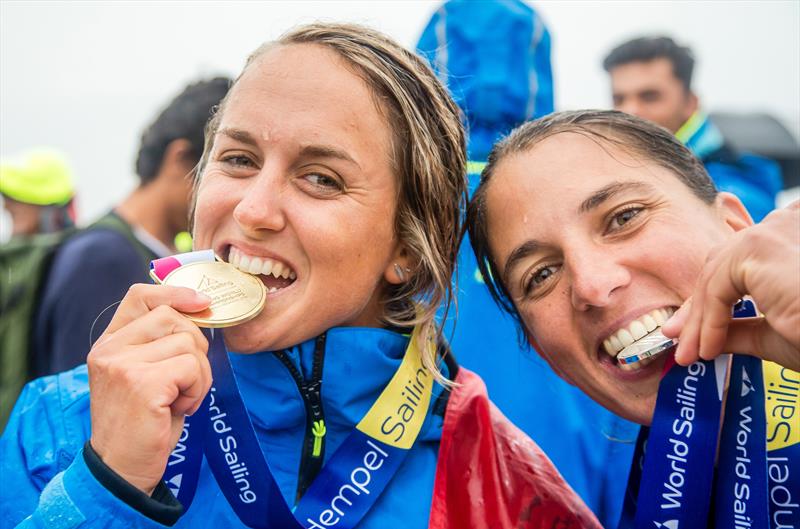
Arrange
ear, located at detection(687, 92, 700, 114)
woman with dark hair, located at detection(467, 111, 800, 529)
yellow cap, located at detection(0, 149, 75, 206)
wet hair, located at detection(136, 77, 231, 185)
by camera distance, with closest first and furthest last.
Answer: woman with dark hair, located at detection(467, 111, 800, 529) < wet hair, located at detection(136, 77, 231, 185) < ear, located at detection(687, 92, 700, 114) < yellow cap, located at detection(0, 149, 75, 206)

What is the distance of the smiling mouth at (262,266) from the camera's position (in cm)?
200

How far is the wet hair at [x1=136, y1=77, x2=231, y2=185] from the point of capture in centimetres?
465

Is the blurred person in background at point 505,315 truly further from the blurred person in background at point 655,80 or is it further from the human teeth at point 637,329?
the blurred person in background at point 655,80

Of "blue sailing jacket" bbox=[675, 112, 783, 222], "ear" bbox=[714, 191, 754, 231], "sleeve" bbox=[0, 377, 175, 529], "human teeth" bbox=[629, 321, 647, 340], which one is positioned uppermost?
"blue sailing jacket" bbox=[675, 112, 783, 222]

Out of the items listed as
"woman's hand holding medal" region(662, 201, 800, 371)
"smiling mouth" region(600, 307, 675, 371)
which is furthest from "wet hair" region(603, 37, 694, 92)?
"woman's hand holding medal" region(662, 201, 800, 371)

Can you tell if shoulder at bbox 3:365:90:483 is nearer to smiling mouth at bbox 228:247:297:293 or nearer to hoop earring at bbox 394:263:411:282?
smiling mouth at bbox 228:247:297:293

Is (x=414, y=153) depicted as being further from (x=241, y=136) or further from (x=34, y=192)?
(x=34, y=192)

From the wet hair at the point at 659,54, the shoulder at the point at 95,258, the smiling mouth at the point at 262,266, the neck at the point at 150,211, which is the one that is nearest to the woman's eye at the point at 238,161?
the smiling mouth at the point at 262,266

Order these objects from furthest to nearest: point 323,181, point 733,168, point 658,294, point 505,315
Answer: point 733,168 < point 505,315 < point 323,181 < point 658,294

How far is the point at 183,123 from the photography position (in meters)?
4.66

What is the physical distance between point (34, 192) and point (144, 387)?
647 centimetres

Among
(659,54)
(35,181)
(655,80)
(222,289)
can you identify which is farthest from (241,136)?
(35,181)

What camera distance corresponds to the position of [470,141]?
3.40 meters

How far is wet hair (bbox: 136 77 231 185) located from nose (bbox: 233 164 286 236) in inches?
110
